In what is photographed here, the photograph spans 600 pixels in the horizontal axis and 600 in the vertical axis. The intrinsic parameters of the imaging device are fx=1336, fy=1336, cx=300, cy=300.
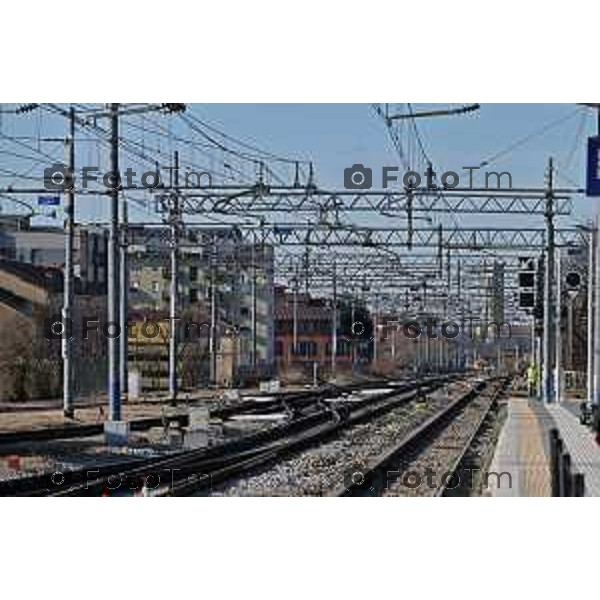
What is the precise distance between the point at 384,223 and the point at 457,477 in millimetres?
3358

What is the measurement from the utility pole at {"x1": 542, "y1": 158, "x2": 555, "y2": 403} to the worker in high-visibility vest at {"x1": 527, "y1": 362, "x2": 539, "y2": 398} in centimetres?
10

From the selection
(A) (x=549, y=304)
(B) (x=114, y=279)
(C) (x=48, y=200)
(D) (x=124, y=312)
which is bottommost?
(D) (x=124, y=312)

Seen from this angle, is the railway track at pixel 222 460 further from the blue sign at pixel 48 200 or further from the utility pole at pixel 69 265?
the blue sign at pixel 48 200

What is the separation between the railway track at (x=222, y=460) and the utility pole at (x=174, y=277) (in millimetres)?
904

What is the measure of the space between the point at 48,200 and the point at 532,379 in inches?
316

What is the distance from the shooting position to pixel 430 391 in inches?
623

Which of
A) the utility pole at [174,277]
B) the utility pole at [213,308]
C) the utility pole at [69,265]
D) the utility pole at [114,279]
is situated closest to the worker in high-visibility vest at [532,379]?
the utility pole at [213,308]

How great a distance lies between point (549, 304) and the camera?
14.8m

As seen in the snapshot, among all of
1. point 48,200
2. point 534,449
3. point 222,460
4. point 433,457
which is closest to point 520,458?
point 433,457

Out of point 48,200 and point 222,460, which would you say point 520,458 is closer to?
point 222,460

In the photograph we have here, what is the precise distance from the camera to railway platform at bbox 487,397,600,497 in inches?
391
